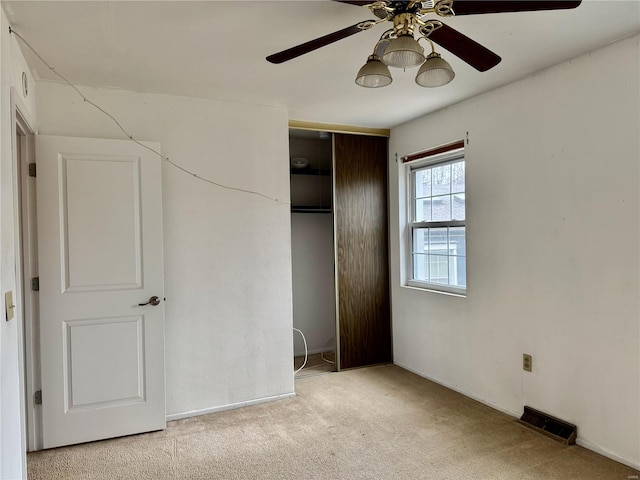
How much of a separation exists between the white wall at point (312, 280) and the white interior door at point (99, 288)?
6.30ft

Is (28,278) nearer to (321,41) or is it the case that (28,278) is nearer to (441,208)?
(321,41)

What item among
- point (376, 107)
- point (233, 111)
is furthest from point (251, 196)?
point (376, 107)

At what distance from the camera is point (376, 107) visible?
3434 millimetres

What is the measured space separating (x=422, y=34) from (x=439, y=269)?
242cm

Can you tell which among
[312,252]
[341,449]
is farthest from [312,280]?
[341,449]

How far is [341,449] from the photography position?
2.56 metres

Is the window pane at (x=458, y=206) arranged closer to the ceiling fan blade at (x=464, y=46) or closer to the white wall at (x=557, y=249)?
the white wall at (x=557, y=249)

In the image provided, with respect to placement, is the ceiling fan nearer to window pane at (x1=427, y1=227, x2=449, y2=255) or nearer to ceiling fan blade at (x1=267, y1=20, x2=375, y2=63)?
ceiling fan blade at (x1=267, y1=20, x2=375, y2=63)

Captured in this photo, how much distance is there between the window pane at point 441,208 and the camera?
365 cm

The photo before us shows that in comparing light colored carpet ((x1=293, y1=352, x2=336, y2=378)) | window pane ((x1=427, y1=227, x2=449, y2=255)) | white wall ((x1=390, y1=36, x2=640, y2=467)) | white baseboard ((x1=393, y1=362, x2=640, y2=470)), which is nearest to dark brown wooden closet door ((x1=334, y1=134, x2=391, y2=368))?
light colored carpet ((x1=293, y1=352, x2=336, y2=378))

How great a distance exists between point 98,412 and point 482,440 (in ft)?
8.00

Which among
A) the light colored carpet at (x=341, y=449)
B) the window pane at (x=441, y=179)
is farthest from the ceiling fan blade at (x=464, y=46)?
the light colored carpet at (x=341, y=449)

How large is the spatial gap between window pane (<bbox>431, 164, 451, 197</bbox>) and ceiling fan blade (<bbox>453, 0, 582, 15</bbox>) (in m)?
2.17

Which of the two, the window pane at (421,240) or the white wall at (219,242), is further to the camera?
the window pane at (421,240)
